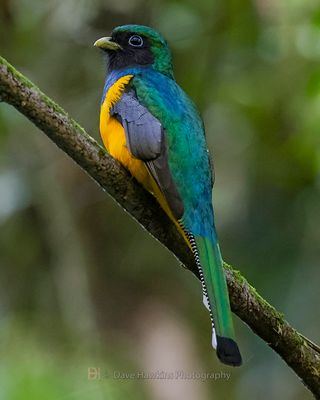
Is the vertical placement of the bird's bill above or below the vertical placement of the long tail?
above

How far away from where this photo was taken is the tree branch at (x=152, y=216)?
2977 mm

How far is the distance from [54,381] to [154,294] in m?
0.88

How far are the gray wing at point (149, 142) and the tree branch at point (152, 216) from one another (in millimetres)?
76

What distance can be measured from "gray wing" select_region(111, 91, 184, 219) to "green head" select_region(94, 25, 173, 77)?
0.66 metres

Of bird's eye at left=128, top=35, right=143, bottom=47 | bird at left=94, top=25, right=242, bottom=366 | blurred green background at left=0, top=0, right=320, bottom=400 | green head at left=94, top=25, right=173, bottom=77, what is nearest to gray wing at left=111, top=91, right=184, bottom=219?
bird at left=94, top=25, right=242, bottom=366

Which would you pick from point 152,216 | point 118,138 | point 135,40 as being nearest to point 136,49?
point 135,40

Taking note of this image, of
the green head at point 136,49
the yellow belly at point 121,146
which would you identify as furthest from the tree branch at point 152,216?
the green head at point 136,49

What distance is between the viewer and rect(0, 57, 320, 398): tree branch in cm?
298

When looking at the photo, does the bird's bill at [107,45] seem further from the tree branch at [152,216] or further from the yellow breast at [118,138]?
the tree branch at [152,216]

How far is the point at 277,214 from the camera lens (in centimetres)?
546

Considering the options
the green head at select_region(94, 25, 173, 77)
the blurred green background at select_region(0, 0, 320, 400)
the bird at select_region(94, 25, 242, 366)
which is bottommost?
the blurred green background at select_region(0, 0, 320, 400)

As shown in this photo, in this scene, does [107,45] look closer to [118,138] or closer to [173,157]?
[118,138]

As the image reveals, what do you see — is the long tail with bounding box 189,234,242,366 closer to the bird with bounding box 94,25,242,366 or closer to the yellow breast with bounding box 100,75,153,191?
the bird with bounding box 94,25,242,366

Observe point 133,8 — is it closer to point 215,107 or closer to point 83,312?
point 215,107
